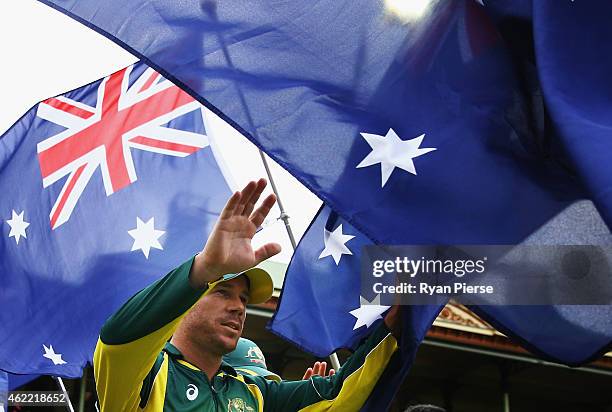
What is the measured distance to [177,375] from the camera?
4.41 meters

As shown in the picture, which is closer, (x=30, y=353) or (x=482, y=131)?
(x=482, y=131)

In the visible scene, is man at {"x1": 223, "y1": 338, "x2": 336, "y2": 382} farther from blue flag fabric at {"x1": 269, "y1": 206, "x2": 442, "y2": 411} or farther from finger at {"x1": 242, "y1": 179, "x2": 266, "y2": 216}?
finger at {"x1": 242, "y1": 179, "x2": 266, "y2": 216}

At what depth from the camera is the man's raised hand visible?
3.53 meters

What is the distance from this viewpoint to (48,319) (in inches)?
320

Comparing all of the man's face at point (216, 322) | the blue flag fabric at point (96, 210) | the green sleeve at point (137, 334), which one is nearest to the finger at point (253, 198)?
the green sleeve at point (137, 334)

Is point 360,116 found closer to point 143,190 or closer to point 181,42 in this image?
point 181,42

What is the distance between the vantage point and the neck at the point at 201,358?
455 centimetres

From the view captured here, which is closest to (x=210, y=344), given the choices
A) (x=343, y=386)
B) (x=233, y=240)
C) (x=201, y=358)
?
(x=201, y=358)

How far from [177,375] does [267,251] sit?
→ 3.21ft

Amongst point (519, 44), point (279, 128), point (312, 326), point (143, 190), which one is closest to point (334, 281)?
point (312, 326)

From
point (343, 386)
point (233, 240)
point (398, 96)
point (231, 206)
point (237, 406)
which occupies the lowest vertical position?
point (237, 406)

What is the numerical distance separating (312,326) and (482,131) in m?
1.75

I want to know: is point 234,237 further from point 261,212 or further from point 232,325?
point 232,325

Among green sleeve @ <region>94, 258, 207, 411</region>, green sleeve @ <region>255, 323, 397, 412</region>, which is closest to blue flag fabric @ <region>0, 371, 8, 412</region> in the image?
green sleeve @ <region>255, 323, 397, 412</region>
